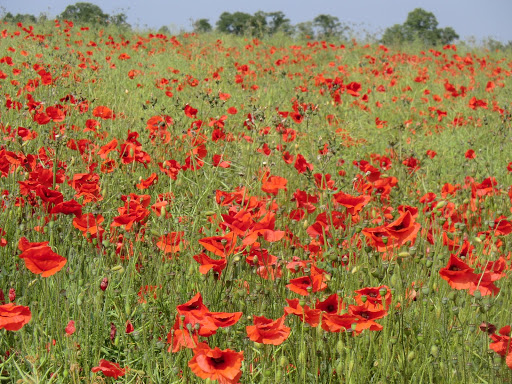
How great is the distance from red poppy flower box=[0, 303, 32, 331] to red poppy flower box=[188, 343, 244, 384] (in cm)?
45

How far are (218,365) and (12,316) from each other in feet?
1.72

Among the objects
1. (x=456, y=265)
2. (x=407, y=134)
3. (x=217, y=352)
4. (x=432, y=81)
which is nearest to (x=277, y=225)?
(x=456, y=265)

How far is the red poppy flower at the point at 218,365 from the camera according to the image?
1098 mm

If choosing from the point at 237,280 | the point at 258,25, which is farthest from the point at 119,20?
the point at 237,280

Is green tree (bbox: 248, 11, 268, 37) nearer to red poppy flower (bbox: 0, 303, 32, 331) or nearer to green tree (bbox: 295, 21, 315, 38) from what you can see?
green tree (bbox: 295, 21, 315, 38)

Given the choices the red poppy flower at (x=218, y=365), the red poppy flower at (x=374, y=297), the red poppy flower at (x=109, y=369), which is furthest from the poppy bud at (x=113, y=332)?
the red poppy flower at (x=374, y=297)

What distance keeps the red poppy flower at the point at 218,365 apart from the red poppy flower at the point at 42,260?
1.58 feet

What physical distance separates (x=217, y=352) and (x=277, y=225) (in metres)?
1.42

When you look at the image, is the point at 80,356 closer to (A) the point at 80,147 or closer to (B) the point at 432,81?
(A) the point at 80,147

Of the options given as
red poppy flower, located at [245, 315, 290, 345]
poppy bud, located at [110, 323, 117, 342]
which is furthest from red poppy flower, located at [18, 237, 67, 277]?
red poppy flower, located at [245, 315, 290, 345]

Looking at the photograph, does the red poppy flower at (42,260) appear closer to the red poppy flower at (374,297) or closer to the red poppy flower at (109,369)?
the red poppy flower at (109,369)

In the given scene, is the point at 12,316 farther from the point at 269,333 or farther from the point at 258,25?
the point at 258,25

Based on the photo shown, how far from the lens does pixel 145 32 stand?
516 inches

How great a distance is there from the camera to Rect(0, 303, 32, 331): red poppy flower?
1229mm
